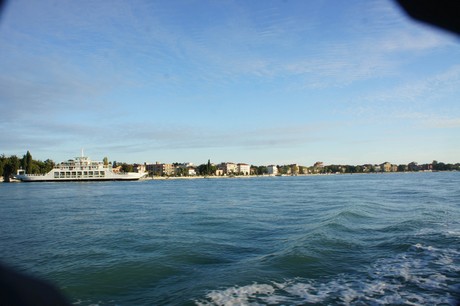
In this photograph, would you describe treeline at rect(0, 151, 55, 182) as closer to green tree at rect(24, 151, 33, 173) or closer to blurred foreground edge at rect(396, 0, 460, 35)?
green tree at rect(24, 151, 33, 173)

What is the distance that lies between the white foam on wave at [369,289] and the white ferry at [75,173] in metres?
107

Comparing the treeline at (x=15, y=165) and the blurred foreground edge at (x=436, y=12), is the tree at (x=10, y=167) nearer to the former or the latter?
the treeline at (x=15, y=165)

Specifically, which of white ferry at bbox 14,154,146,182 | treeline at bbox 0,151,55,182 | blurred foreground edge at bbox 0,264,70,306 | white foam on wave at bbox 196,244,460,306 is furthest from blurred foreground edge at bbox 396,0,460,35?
treeline at bbox 0,151,55,182

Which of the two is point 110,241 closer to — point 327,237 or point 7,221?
point 327,237

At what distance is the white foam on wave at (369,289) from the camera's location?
656 centimetres

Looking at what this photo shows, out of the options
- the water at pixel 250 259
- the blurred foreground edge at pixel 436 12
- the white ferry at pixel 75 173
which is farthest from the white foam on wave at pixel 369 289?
the white ferry at pixel 75 173

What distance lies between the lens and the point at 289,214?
68.0 feet

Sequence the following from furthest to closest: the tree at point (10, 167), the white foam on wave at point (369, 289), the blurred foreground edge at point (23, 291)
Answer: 1. the tree at point (10, 167)
2. the white foam on wave at point (369, 289)
3. the blurred foreground edge at point (23, 291)

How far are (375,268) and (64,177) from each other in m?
110

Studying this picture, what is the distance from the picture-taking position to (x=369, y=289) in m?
7.11

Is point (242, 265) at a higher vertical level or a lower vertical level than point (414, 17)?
lower

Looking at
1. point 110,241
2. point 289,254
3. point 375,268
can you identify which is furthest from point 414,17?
point 110,241

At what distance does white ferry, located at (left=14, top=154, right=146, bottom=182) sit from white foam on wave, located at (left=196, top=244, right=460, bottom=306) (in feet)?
352

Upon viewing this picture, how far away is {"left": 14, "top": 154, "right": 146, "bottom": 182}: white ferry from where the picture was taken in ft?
344
